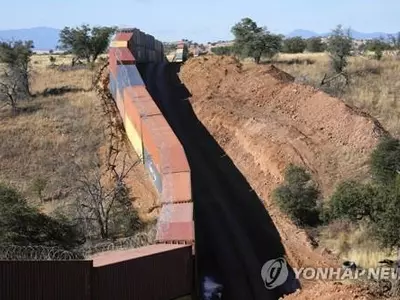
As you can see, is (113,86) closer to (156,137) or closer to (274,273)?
(156,137)

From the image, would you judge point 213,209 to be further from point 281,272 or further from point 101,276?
point 101,276

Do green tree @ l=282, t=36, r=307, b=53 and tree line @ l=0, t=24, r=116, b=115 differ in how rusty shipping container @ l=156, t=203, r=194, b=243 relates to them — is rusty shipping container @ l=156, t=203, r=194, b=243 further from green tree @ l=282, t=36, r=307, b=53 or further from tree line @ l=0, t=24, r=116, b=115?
green tree @ l=282, t=36, r=307, b=53

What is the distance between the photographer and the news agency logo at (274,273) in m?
17.8

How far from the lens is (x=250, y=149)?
27.5 metres

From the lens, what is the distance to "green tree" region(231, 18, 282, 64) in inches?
2018

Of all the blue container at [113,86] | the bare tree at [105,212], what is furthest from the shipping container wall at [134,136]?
the blue container at [113,86]

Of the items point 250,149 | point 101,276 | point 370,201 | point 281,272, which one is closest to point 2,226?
point 101,276

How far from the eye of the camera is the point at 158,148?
2323cm

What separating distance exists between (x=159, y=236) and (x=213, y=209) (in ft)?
20.4

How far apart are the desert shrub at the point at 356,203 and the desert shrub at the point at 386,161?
375 cm

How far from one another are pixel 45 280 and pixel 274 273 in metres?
9.51

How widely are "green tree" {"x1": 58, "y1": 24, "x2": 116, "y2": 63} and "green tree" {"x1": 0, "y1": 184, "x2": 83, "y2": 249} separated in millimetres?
41860

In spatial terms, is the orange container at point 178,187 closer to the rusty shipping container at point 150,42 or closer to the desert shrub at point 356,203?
the desert shrub at point 356,203

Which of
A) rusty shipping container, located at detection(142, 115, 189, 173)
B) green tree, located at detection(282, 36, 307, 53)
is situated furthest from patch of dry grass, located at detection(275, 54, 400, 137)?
green tree, located at detection(282, 36, 307, 53)
